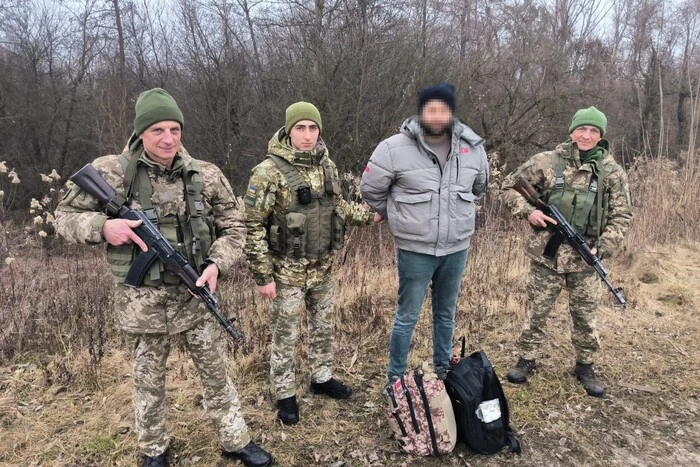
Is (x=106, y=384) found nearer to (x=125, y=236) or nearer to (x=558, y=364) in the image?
(x=125, y=236)

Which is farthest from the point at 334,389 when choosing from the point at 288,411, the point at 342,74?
the point at 342,74

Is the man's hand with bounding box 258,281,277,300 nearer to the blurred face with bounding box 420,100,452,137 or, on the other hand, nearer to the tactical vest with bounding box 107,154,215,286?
the tactical vest with bounding box 107,154,215,286

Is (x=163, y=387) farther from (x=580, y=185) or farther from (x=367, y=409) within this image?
(x=580, y=185)

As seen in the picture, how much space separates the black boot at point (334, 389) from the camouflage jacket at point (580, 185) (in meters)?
1.74

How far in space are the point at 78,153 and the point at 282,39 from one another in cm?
923

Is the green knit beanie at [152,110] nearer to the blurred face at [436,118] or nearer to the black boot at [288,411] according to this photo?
the blurred face at [436,118]

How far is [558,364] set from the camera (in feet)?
12.2

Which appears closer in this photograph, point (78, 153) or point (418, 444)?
point (418, 444)

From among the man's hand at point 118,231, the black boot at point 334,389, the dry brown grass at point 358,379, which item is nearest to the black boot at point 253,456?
the dry brown grass at point 358,379

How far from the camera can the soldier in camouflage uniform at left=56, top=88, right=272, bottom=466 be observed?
2078 millimetres

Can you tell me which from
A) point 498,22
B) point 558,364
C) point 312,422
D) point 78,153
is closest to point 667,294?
point 558,364

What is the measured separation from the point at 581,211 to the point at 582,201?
7cm

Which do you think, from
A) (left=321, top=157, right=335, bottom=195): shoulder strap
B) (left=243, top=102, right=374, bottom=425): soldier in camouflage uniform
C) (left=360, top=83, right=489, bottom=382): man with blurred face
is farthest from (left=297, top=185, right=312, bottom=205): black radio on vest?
(left=360, top=83, right=489, bottom=382): man with blurred face

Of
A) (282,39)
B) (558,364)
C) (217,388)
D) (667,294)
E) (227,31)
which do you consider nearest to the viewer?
(217,388)
